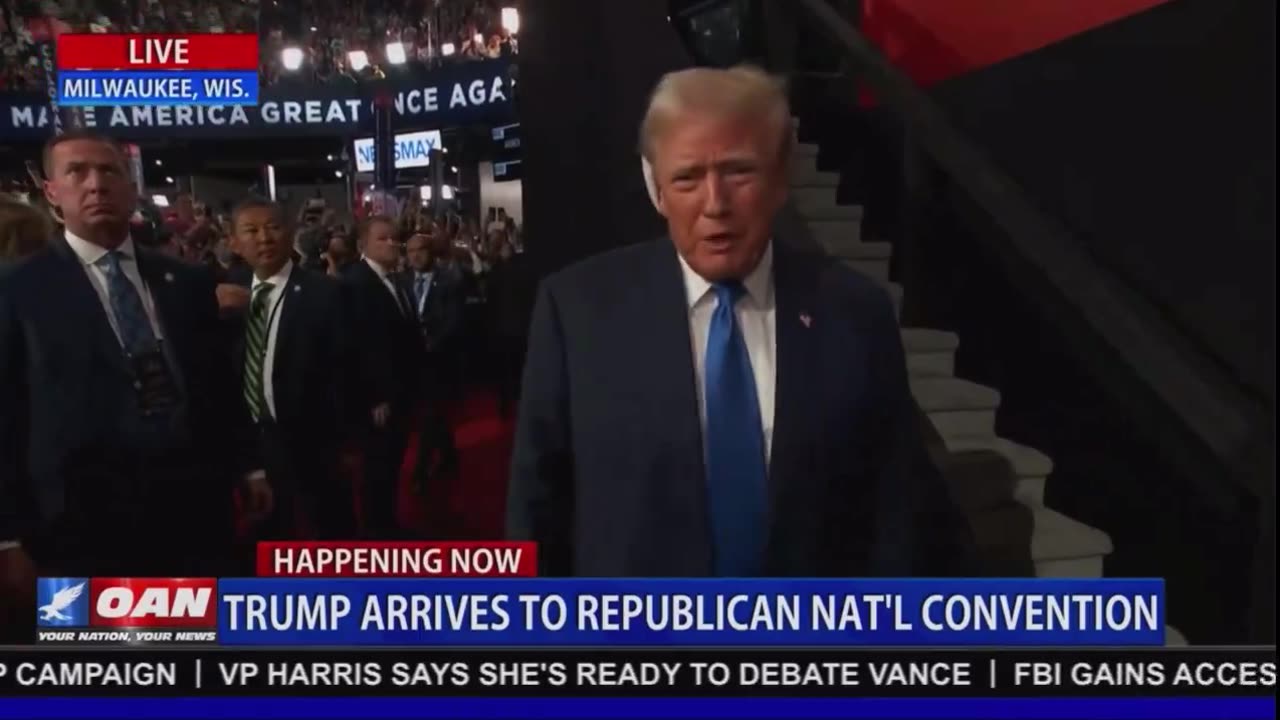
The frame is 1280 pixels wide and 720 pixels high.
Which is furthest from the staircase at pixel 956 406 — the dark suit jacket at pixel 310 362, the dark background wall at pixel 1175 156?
the dark suit jacket at pixel 310 362

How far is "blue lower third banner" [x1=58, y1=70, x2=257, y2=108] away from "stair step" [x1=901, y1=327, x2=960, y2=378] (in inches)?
44.9

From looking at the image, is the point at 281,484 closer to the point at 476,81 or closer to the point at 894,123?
the point at 476,81

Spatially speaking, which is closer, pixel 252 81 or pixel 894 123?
pixel 252 81

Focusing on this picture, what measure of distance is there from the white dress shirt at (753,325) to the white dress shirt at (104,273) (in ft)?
2.44

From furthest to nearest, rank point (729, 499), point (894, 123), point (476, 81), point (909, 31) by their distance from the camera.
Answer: point (909, 31), point (894, 123), point (476, 81), point (729, 499)

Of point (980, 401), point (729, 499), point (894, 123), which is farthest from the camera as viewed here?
point (894, 123)

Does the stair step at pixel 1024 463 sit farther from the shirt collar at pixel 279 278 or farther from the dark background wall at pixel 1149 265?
the shirt collar at pixel 279 278

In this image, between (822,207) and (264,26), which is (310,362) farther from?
(822,207)

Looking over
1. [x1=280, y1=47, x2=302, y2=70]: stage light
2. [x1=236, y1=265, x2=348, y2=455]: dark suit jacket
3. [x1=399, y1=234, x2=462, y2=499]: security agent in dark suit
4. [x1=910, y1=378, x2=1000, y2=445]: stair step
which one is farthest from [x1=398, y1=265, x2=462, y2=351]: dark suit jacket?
[x1=910, y1=378, x2=1000, y2=445]: stair step

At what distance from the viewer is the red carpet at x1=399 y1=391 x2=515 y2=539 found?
119 cm

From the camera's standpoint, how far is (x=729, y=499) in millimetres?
1126

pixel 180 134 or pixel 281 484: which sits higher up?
pixel 180 134
